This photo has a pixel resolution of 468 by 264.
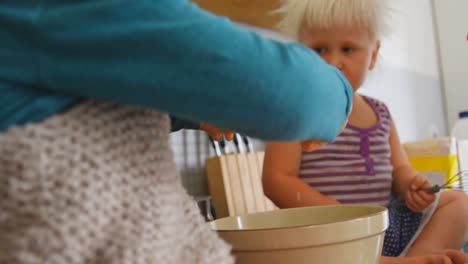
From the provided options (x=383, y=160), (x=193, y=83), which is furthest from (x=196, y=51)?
(x=383, y=160)

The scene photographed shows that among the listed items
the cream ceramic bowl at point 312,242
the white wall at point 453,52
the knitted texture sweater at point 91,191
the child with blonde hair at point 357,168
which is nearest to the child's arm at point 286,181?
the child with blonde hair at point 357,168

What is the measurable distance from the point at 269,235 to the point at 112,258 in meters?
0.19

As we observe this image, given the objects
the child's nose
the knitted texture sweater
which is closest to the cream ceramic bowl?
the knitted texture sweater

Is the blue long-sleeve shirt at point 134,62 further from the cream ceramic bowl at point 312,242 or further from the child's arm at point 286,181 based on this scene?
the child's arm at point 286,181

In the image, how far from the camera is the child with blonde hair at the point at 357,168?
76cm

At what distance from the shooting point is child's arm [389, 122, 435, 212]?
2.54 ft

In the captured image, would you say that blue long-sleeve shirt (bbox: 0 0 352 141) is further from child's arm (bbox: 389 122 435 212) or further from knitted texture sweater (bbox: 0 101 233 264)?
child's arm (bbox: 389 122 435 212)

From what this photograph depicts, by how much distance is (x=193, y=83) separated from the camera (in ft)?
0.88

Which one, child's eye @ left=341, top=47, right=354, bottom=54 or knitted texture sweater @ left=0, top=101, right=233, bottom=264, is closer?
knitted texture sweater @ left=0, top=101, right=233, bottom=264

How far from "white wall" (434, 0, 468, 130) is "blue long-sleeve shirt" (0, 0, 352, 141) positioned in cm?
157

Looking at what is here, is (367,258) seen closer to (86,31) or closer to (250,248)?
(250,248)

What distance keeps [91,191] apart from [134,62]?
73mm

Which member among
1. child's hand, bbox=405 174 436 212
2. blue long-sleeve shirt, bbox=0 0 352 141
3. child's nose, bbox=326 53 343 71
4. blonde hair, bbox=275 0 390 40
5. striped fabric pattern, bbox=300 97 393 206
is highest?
blonde hair, bbox=275 0 390 40

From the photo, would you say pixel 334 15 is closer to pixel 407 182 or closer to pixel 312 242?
pixel 407 182
